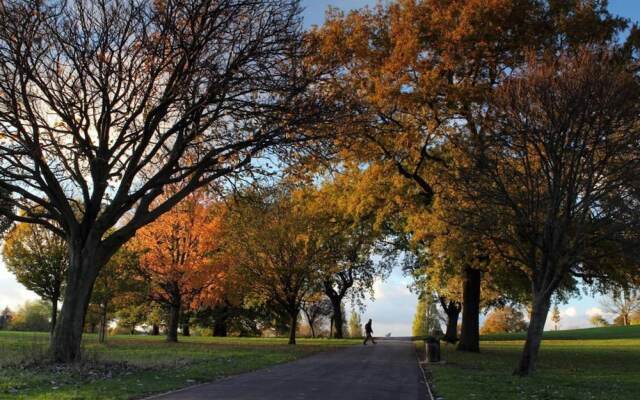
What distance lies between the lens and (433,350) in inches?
803

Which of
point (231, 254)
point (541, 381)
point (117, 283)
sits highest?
point (231, 254)

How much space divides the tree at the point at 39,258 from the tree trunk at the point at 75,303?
24.4 m

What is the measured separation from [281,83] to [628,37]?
13840 mm

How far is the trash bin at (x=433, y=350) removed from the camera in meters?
20.2

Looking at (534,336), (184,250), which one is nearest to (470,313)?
(534,336)

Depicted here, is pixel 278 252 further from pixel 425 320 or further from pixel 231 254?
pixel 425 320

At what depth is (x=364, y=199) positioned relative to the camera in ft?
81.3

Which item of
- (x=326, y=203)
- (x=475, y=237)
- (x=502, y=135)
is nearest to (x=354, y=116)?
(x=502, y=135)

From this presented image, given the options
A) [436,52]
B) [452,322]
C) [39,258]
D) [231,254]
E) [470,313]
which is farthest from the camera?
[452,322]

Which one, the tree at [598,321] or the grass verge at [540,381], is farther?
the tree at [598,321]

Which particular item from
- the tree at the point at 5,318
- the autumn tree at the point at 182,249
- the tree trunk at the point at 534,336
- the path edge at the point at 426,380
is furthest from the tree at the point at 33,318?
the tree trunk at the point at 534,336

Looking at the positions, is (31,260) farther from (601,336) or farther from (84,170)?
(601,336)

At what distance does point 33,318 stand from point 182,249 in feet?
135

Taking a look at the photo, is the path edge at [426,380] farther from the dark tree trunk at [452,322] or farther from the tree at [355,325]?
the tree at [355,325]
